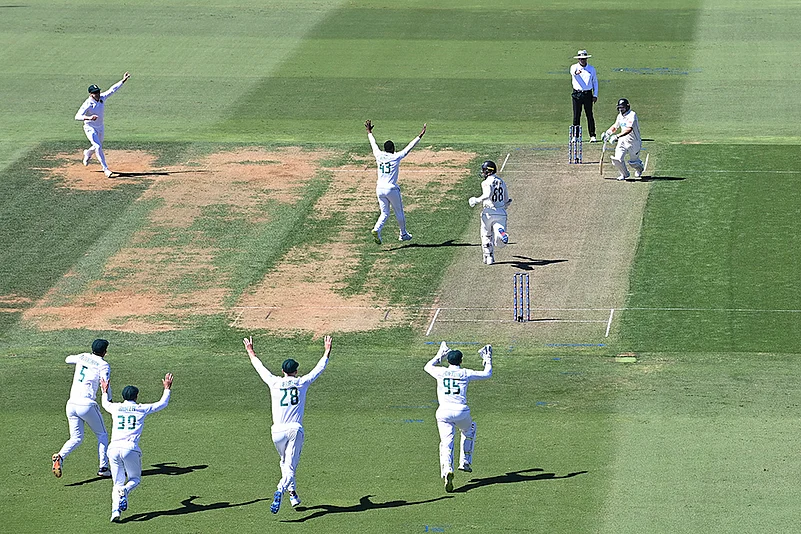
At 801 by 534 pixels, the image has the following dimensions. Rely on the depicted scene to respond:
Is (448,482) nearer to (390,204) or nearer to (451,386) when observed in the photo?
(451,386)

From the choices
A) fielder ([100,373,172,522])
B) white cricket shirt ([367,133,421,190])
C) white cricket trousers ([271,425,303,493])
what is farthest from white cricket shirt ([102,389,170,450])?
white cricket shirt ([367,133,421,190])

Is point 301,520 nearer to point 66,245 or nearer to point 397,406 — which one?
point 397,406

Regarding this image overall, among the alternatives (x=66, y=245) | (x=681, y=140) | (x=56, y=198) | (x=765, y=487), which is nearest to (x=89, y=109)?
(x=56, y=198)

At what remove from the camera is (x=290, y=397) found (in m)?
18.3

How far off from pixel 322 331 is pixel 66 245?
7.44 m

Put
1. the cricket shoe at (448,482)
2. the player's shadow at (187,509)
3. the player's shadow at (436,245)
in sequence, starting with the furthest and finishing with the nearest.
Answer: the player's shadow at (436,245) < the cricket shoe at (448,482) < the player's shadow at (187,509)

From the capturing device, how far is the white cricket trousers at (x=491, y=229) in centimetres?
2808

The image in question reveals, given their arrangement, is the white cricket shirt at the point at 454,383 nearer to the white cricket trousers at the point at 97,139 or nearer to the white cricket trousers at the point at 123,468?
the white cricket trousers at the point at 123,468

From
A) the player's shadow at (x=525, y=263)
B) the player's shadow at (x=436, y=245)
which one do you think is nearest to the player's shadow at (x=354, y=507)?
the player's shadow at (x=525, y=263)

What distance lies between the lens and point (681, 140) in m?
38.0

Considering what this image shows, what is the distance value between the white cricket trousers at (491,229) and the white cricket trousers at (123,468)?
37.3ft

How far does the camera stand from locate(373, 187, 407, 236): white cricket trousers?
2928 centimetres

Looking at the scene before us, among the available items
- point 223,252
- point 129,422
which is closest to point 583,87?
point 223,252

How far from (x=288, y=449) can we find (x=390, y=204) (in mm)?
12126
